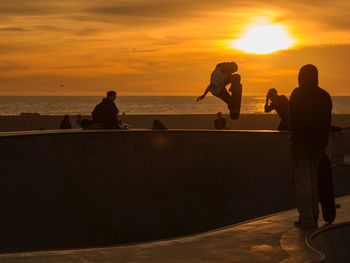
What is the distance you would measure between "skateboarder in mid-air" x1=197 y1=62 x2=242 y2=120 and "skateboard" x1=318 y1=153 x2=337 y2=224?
344 centimetres

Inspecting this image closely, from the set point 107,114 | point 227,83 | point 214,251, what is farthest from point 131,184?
point 214,251

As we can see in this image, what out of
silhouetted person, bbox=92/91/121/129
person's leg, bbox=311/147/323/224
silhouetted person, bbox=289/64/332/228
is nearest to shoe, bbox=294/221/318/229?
silhouetted person, bbox=289/64/332/228

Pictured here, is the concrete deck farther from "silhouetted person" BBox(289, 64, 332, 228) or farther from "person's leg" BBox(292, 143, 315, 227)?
"silhouetted person" BBox(289, 64, 332, 228)

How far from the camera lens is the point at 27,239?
12117mm

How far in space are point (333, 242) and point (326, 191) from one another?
0.99 meters

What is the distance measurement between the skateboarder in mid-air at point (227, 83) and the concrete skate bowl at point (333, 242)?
4277 mm

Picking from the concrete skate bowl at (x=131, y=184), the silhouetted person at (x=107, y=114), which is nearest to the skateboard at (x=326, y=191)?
the concrete skate bowl at (x=131, y=184)

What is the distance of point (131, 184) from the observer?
13.9 metres

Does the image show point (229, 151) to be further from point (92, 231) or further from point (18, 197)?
point (18, 197)

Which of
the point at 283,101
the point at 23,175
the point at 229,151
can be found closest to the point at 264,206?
the point at 229,151

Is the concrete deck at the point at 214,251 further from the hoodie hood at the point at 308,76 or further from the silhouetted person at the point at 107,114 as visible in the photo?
the silhouetted person at the point at 107,114

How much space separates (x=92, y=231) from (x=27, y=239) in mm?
1217

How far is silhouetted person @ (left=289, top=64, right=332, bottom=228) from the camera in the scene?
9.04 m

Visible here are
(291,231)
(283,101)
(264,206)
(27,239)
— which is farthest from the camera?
(264,206)
